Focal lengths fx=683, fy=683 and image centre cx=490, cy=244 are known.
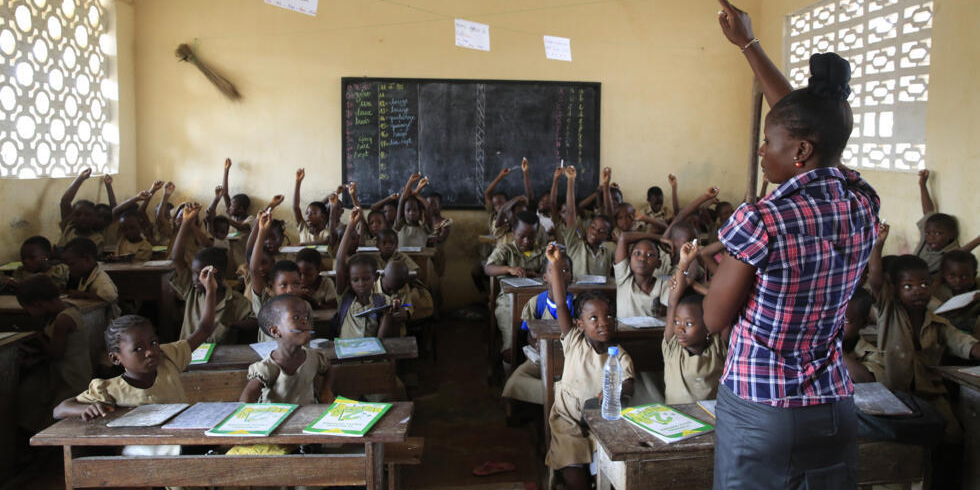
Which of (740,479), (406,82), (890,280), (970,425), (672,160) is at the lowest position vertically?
(970,425)

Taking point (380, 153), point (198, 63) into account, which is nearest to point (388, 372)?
point (380, 153)

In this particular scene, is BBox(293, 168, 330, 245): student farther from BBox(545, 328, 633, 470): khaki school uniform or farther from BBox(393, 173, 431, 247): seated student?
BBox(545, 328, 633, 470): khaki school uniform

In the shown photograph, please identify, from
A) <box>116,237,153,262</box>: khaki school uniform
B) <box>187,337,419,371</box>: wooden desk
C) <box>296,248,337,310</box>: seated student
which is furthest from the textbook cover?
<box>116,237,153,262</box>: khaki school uniform

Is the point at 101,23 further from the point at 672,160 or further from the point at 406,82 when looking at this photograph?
the point at 672,160

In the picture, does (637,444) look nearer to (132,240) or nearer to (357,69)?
(132,240)

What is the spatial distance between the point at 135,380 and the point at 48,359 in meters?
1.41

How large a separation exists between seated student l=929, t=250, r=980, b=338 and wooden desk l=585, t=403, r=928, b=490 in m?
1.91

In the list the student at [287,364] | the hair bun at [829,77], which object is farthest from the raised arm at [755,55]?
the student at [287,364]

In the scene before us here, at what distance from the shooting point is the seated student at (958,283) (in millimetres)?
3689

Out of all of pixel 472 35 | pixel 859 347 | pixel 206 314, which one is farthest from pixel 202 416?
pixel 472 35

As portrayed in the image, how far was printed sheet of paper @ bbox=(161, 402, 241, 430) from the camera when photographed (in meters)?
2.08

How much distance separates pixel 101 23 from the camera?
619cm

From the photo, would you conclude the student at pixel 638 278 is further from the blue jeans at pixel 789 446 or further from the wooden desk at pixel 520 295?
the blue jeans at pixel 789 446

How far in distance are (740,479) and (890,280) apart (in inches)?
92.1
